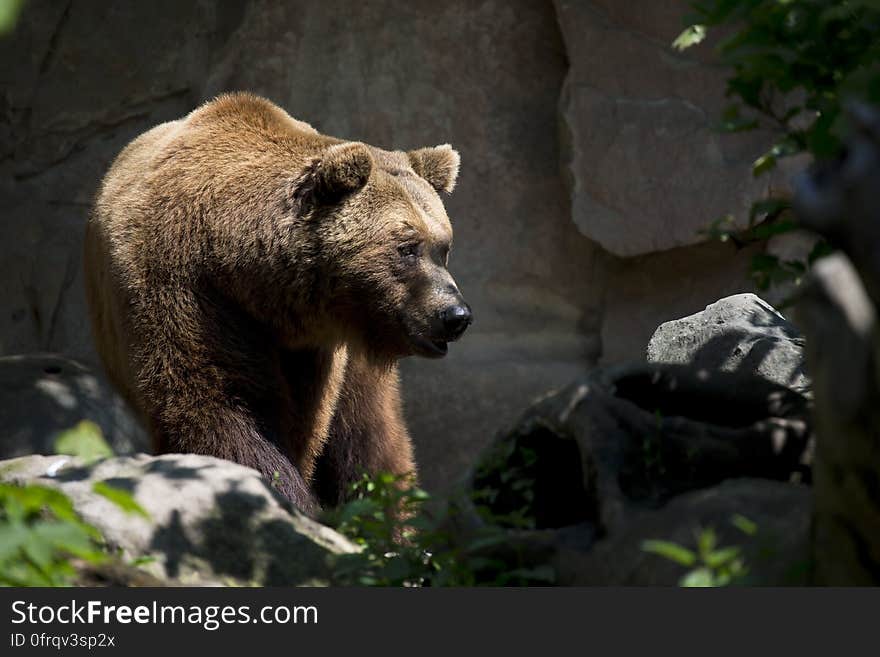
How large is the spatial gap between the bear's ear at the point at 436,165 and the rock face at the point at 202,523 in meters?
2.86

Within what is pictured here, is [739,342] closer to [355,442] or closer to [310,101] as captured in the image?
[355,442]

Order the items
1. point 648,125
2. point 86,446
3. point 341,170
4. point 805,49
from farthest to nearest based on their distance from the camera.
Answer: point 648,125 < point 341,170 < point 86,446 < point 805,49

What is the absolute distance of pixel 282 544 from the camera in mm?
4062

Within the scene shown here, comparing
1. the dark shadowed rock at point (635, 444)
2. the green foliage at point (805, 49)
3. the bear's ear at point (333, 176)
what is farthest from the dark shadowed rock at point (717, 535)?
the bear's ear at point (333, 176)

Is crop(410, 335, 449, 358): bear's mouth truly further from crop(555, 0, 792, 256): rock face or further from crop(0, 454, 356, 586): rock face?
crop(555, 0, 792, 256): rock face

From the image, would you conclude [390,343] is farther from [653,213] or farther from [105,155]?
[105,155]

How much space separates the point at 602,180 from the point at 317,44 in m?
2.48

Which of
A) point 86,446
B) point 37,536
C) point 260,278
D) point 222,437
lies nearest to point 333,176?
point 260,278

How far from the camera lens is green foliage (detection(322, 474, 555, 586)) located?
3678 millimetres

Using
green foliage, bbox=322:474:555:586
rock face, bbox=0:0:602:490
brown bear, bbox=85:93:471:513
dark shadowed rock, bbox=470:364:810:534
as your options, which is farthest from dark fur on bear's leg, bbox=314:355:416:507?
dark shadowed rock, bbox=470:364:810:534

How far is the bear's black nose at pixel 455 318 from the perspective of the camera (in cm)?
619

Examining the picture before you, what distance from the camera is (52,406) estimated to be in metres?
7.81

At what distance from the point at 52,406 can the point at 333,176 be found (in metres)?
2.80

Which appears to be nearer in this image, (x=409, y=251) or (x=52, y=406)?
(x=409, y=251)
